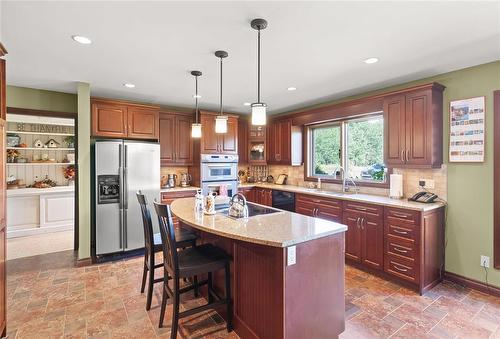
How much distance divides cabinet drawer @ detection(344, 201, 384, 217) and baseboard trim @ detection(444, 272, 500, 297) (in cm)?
108

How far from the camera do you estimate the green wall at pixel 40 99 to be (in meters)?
3.65

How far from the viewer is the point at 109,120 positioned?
158 inches

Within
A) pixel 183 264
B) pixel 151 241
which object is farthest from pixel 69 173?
pixel 183 264

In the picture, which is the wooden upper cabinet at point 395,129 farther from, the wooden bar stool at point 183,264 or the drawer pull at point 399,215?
the wooden bar stool at point 183,264

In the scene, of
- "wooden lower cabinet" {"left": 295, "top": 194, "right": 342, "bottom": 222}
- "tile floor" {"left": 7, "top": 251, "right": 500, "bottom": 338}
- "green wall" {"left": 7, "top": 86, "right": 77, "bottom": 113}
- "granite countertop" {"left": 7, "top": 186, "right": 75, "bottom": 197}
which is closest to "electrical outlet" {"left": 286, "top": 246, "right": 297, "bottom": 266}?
"tile floor" {"left": 7, "top": 251, "right": 500, "bottom": 338}

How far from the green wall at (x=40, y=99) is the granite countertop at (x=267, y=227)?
2955 millimetres

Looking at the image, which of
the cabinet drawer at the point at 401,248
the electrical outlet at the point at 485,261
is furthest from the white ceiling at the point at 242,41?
the electrical outlet at the point at 485,261

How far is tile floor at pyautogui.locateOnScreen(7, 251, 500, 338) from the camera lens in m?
2.21

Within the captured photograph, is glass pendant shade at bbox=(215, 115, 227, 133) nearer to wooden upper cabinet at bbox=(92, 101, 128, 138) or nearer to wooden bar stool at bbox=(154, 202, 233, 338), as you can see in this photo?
wooden bar stool at bbox=(154, 202, 233, 338)

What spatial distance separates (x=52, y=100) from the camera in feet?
12.8

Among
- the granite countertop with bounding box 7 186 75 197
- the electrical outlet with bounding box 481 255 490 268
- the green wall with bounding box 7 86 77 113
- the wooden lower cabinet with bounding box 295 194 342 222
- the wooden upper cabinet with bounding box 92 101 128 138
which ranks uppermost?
the green wall with bounding box 7 86 77 113

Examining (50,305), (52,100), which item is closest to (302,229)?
(50,305)

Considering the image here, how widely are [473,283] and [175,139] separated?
4.72m

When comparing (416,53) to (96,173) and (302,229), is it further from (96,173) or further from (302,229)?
(96,173)
